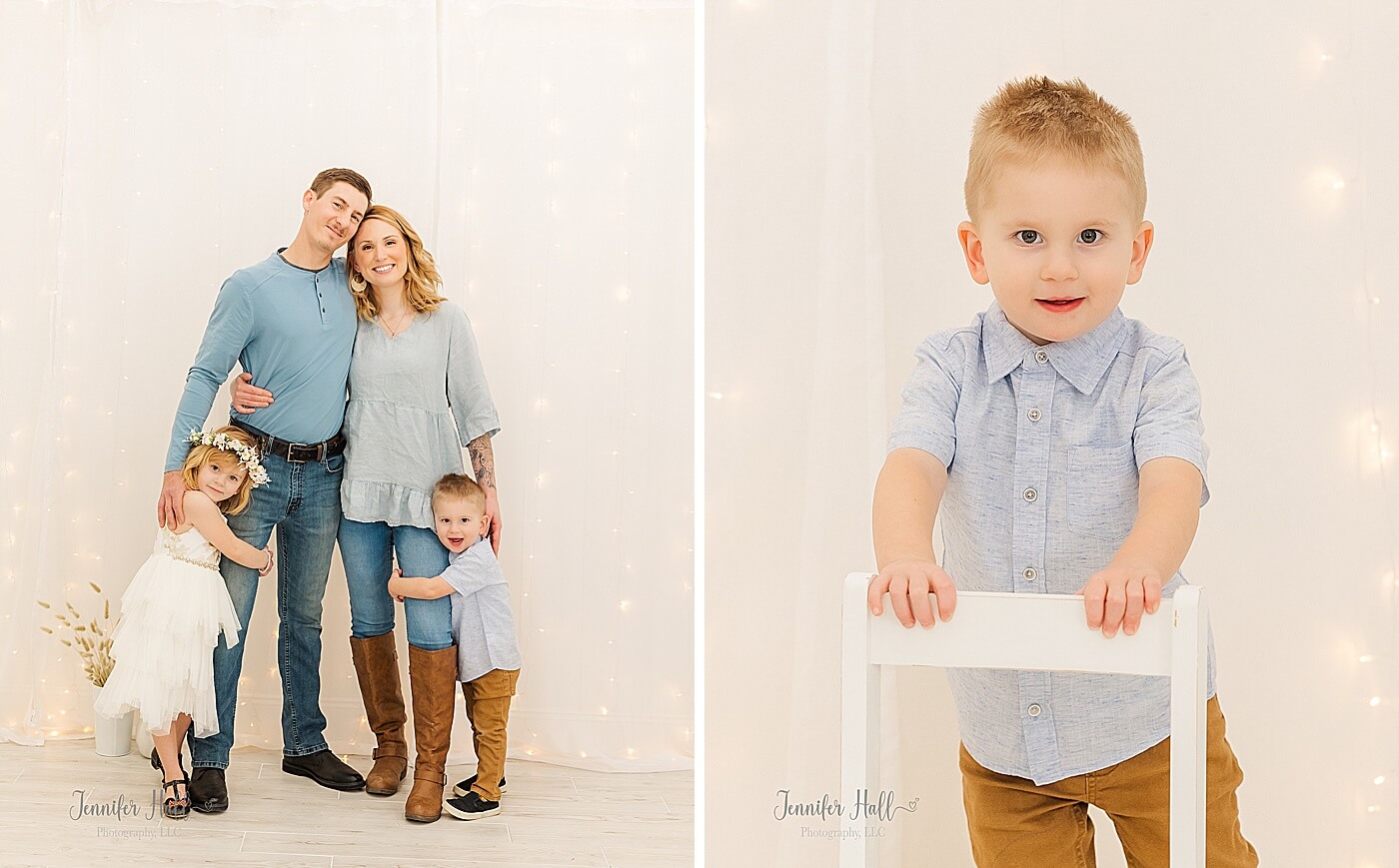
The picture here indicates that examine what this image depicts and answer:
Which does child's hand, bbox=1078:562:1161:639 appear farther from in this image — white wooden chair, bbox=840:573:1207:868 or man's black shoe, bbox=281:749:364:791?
man's black shoe, bbox=281:749:364:791

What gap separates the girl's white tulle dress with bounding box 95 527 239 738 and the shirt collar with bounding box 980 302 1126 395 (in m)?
1.78

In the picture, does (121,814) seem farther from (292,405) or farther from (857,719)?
(857,719)

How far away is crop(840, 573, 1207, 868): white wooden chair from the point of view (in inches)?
35.9

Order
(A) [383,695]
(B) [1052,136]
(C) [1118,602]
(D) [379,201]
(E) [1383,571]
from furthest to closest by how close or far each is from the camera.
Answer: (D) [379,201] → (A) [383,695] → (E) [1383,571] → (B) [1052,136] → (C) [1118,602]

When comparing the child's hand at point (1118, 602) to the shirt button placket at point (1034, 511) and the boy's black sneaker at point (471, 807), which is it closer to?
the shirt button placket at point (1034, 511)

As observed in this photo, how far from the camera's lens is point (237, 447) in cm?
239

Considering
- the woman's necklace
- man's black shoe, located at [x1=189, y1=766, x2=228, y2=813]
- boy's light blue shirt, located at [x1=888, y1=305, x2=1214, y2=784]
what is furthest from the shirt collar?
man's black shoe, located at [x1=189, y1=766, x2=228, y2=813]

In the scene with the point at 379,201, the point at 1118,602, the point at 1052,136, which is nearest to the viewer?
the point at 1118,602

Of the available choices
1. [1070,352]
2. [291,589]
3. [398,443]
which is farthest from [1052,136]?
[291,589]

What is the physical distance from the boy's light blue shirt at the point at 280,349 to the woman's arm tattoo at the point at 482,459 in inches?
13.2

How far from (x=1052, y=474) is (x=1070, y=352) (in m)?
0.15

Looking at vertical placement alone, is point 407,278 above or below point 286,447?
above

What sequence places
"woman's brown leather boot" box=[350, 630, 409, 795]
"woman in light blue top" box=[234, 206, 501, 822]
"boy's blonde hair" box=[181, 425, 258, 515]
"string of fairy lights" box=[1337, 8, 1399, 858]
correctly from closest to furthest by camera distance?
1. "string of fairy lights" box=[1337, 8, 1399, 858]
2. "boy's blonde hair" box=[181, 425, 258, 515]
3. "woman in light blue top" box=[234, 206, 501, 822]
4. "woman's brown leather boot" box=[350, 630, 409, 795]

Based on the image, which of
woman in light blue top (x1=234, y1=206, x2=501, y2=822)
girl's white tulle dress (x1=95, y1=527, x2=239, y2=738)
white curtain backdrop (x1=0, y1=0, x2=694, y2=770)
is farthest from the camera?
white curtain backdrop (x1=0, y1=0, x2=694, y2=770)
